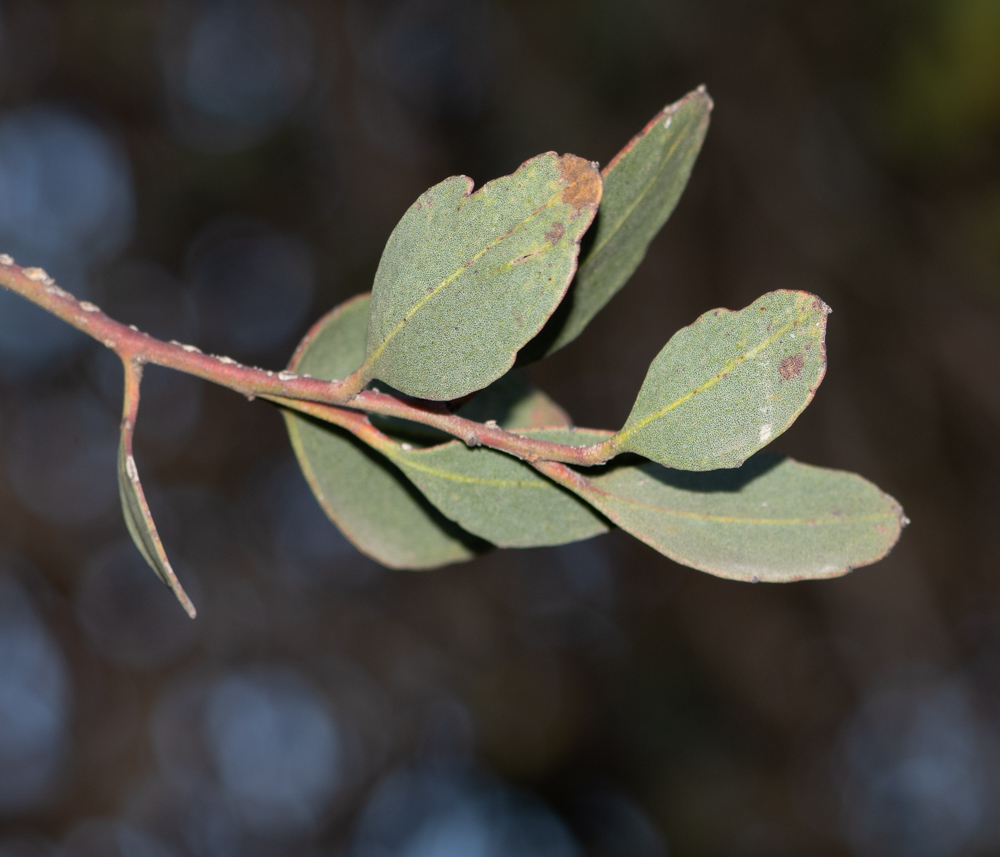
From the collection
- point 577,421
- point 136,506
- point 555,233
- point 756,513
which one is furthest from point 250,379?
point 577,421

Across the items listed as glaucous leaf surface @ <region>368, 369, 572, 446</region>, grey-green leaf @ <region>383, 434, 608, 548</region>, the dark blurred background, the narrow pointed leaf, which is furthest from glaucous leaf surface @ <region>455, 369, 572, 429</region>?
the dark blurred background

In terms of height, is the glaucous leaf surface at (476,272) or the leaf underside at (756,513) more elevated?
the glaucous leaf surface at (476,272)

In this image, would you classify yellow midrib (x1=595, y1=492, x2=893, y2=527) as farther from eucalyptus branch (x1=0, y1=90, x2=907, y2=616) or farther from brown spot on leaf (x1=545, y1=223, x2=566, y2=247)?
brown spot on leaf (x1=545, y1=223, x2=566, y2=247)

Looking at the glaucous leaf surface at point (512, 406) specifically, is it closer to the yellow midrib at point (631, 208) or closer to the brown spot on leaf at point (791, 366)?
the yellow midrib at point (631, 208)

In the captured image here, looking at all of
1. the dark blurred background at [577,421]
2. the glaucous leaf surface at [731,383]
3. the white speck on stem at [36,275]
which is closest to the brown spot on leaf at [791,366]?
the glaucous leaf surface at [731,383]

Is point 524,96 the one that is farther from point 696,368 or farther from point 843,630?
point 696,368
